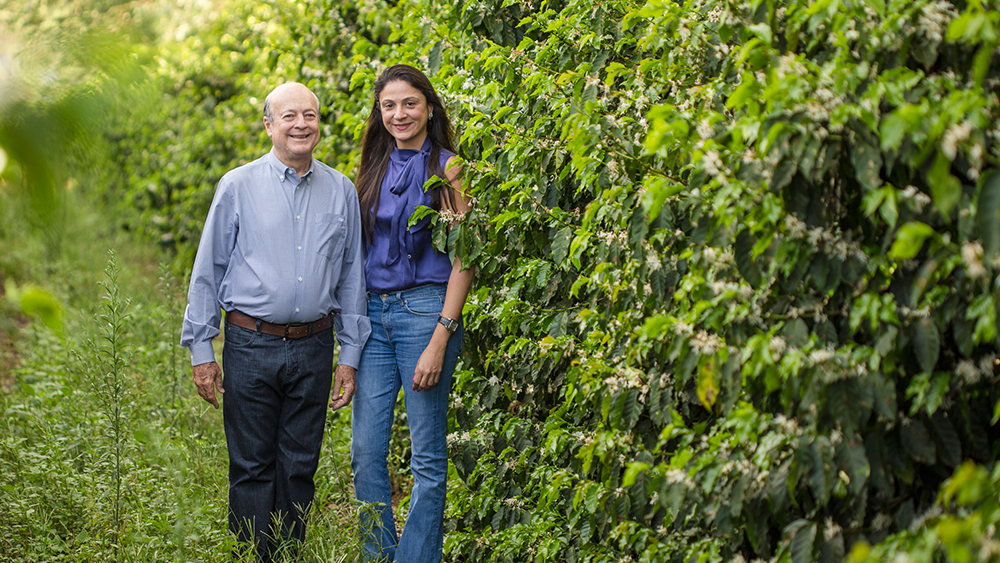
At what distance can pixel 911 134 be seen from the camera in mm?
1458

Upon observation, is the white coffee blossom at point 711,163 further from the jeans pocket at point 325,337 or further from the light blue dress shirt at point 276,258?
the jeans pocket at point 325,337

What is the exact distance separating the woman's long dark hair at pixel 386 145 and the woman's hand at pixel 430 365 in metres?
0.53

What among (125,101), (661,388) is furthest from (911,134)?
(125,101)

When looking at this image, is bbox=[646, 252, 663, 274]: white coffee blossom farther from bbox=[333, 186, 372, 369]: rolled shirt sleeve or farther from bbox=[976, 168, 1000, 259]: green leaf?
bbox=[333, 186, 372, 369]: rolled shirt sleeve

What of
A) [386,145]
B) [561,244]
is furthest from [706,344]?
[386,145]

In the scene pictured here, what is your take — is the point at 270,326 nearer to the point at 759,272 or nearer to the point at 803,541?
the point at 759,272

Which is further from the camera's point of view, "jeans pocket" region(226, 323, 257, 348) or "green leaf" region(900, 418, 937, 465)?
"jeans pocket" region(226, 323, 257, 348)

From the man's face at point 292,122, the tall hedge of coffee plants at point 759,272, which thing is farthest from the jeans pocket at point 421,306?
the man's face at point 292,122

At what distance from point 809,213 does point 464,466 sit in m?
1.91

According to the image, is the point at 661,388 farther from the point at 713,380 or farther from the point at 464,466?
the point at 464,466

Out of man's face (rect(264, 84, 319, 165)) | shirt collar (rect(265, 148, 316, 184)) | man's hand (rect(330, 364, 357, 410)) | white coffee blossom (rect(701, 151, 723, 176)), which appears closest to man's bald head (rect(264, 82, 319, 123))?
man's face (rect(264, 84, 319, 165))

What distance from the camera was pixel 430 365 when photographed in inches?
120

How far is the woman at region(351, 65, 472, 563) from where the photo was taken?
3.09m

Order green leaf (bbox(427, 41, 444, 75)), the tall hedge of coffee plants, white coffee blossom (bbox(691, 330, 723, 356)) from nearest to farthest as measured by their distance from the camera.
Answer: the tall hedge of coffee plants
white coffee blossom (bbox(691, 330, 723, 356))
green leaf (bbox(427, 41, 444, 75))
